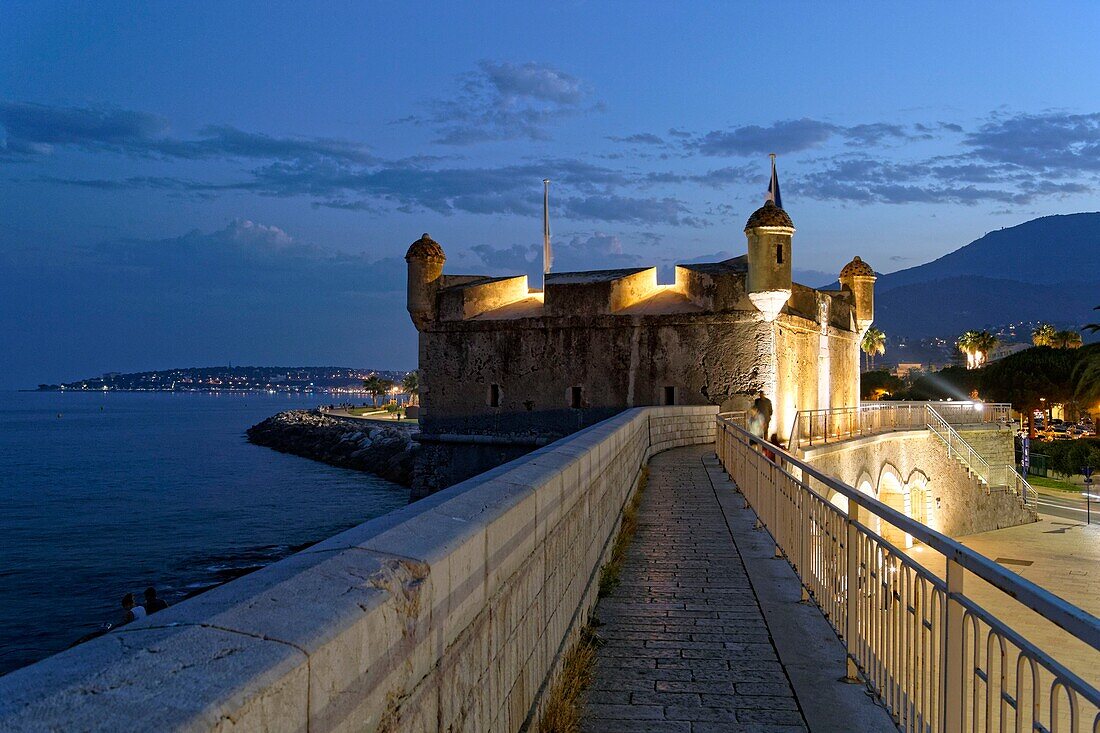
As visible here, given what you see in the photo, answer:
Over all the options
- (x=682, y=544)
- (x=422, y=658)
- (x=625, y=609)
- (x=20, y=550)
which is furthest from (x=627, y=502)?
(x=20, y=550)

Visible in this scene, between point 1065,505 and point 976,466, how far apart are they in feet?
45.0

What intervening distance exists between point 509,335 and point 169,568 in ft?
49.2

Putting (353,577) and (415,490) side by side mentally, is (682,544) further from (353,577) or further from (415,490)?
(415,490)

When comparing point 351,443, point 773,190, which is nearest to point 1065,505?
point 773,190

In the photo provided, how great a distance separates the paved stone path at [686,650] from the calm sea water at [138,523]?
18.3 m

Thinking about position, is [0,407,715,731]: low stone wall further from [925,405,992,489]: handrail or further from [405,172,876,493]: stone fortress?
[925,405,992,489]: handrail

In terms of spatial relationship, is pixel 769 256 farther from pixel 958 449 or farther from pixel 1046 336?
pixel 1046 336

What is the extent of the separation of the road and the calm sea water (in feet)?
116

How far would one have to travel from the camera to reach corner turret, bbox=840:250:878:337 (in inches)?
1419

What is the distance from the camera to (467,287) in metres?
29.7

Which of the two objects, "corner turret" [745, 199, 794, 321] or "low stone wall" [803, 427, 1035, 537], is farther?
"low stone wall" [803, 427, 1035, 537]

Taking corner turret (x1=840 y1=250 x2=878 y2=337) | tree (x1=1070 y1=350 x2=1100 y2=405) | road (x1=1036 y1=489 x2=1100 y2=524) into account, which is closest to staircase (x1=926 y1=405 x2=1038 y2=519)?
road (x1=1036 y1=489 x2=1100 y2=524)

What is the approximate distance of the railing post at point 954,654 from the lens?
356 centimetres

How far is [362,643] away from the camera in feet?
6.98
